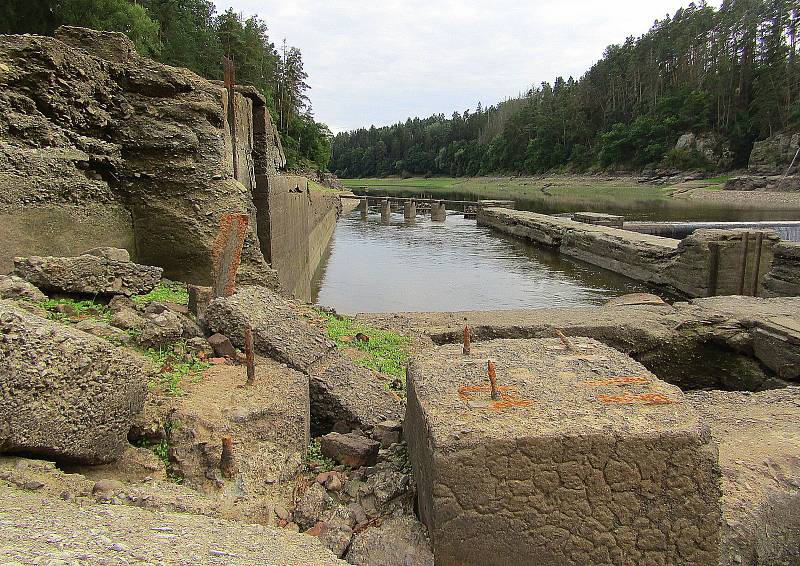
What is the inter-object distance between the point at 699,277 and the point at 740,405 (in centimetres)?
966

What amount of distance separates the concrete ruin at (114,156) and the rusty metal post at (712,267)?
10974mm

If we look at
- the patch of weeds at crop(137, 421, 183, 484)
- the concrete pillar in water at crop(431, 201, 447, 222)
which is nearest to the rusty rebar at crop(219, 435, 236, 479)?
the patch of weeds at crop(137, 421, 183, 484)

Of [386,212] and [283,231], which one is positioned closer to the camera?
[283,231]

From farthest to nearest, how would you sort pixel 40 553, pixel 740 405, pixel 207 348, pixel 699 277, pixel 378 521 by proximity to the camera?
pixel 699 277
pixel 740 405
pixel 207 348
pixel 378 521
pixel 40 553

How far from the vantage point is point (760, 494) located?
295 cm

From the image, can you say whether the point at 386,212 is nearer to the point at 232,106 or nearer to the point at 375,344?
the point at 232,106

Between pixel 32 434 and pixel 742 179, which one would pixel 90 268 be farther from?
pixel 742 179

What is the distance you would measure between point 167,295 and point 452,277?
11611mm

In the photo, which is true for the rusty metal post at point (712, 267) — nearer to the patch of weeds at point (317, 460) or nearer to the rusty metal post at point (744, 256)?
the rusty metal post at point (744, 256)

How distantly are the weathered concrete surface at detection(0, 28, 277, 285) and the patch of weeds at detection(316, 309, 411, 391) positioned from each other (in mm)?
967

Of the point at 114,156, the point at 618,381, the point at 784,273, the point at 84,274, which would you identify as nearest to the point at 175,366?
the point at 84,274

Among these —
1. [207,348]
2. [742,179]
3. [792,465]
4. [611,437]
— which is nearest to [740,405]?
[792,465]

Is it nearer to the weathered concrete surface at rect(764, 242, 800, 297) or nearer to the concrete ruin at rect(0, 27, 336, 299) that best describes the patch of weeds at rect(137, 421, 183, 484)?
the concrete ruin at rect(0, 27, 336, 299)

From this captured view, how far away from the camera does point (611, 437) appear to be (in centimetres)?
232
